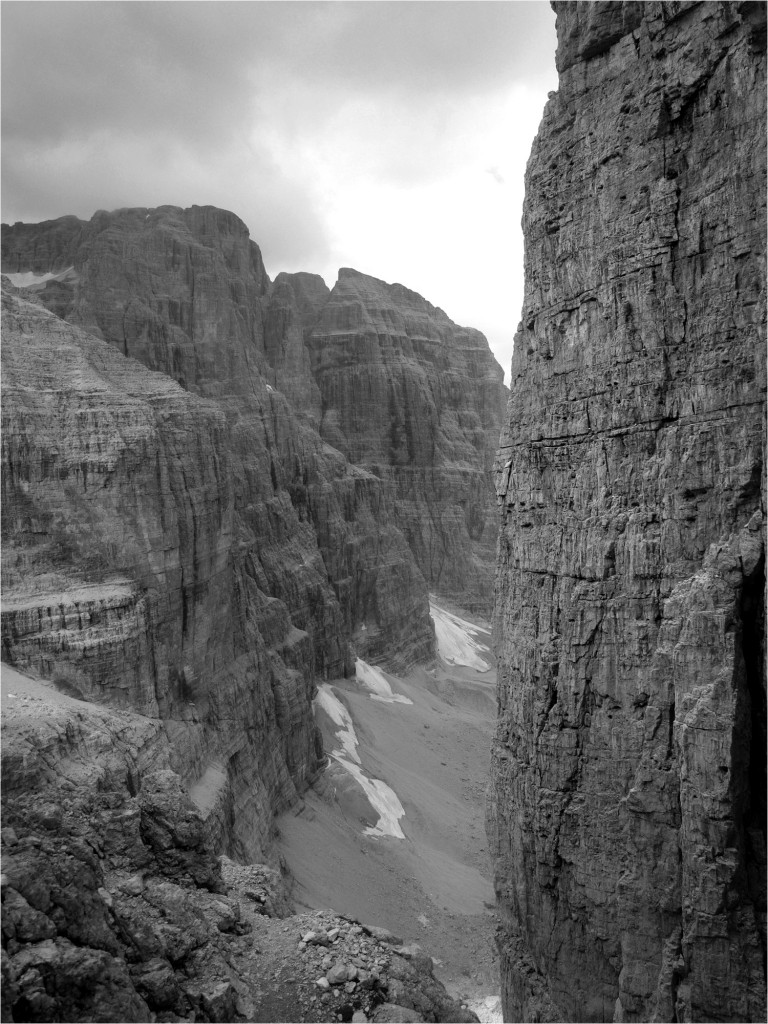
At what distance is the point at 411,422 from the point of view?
8262 centimetres

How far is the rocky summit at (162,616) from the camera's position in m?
11.9

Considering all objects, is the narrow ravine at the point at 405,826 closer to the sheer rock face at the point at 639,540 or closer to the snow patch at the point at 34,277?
the sheer rock face at the point at 639,540

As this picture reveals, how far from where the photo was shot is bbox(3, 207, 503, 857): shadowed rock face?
2206 centimetres

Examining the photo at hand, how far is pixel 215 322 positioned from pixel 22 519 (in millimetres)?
36496

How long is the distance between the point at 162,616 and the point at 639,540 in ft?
55.0

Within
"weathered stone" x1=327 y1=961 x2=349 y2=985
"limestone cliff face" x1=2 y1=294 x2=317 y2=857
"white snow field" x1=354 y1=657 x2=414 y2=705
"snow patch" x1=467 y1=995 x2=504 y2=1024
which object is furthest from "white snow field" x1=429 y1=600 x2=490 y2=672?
→ "weathered stone" x1=327 y1=961 x2=349 y2=985

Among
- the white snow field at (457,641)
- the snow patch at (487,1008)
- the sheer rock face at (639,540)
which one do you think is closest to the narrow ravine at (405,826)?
the snow patch at (487,1008)

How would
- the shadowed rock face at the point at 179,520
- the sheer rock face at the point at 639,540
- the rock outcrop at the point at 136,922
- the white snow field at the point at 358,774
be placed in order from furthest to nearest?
the white snow field at the point at 358,774 → the shadowed rock face at the point at 179,520 → the sheer rock face at the point at 639,540 → the rock outcrop at the point at 136,922

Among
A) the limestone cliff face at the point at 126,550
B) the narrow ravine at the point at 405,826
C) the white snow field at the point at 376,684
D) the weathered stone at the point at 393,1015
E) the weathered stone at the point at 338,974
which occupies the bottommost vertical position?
the narrow ravine at the point at 405,826

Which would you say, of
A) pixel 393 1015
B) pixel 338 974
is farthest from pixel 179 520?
pixel 393 1015

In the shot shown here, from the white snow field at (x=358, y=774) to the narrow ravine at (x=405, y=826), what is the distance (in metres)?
0.09

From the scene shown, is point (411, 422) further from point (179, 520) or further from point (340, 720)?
point (179, 520)

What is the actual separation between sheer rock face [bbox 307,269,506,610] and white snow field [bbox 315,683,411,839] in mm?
36498

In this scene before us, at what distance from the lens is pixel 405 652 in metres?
62.3
